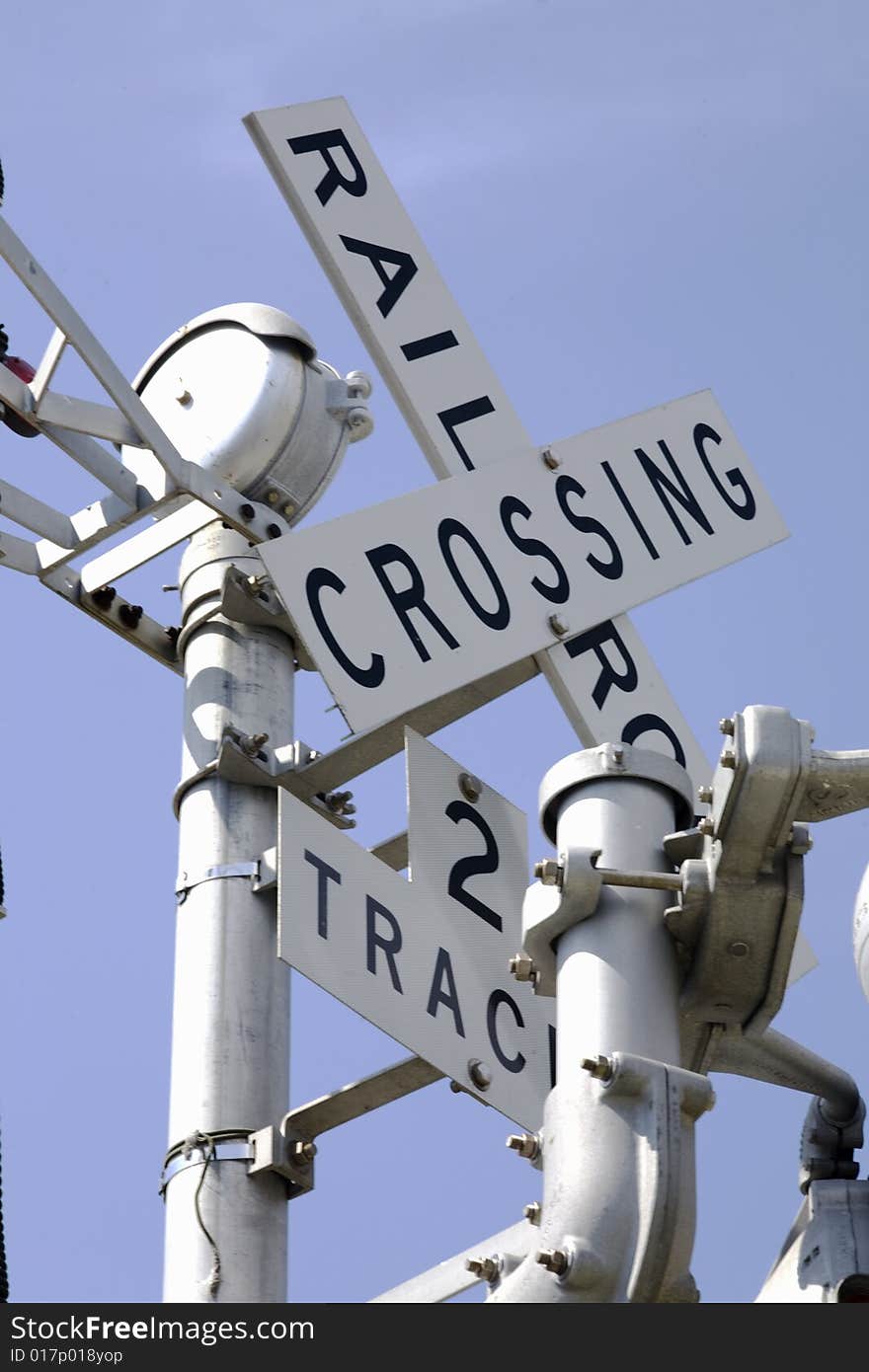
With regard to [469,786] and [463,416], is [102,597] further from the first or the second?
[469,786]

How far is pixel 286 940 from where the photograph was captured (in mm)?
6645

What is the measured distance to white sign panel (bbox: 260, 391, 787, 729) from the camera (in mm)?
6945

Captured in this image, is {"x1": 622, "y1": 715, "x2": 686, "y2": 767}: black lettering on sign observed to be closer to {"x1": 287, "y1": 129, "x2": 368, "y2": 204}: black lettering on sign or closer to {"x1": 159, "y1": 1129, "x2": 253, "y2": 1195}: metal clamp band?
{"x1": 159, "y1": 1129, "x2": 253, "y2": 1195}: metal clamp band

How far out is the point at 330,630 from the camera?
6910mm

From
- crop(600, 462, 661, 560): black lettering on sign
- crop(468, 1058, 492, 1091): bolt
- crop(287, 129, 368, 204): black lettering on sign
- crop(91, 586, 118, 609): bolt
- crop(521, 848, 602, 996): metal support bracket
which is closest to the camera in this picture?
crop(521, 848, 602, 996): metal support bracket

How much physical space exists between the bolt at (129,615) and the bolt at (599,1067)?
4.34 meters

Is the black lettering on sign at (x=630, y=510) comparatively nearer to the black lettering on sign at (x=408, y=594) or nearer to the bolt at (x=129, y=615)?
the black lettering on sign at (x=408, y=594)

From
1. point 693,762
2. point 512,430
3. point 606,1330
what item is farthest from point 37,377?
point 606,1330

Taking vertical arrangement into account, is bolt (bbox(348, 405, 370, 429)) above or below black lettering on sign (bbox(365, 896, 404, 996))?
above

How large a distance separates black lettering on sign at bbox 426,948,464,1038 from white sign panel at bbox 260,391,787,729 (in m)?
0.71

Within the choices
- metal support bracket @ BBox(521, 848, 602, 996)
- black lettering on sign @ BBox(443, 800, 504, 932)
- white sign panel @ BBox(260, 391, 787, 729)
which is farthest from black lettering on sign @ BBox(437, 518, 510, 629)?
metal support bracket @ BBox(521, 848, 602, 996)

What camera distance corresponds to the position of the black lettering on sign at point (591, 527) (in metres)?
7.93

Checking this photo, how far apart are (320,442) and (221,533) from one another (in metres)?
0.50

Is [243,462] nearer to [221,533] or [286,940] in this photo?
[221,533]
